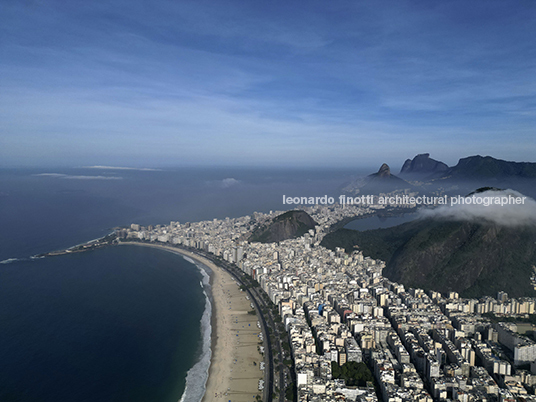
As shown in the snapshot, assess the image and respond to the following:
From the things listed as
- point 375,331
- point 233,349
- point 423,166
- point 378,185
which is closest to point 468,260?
point 375,331

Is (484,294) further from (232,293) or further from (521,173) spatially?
(521,173)

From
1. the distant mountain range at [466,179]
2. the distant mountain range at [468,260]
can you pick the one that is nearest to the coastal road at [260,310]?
the distant mountain range at [468,260]

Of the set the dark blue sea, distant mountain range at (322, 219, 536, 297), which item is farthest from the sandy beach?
distant mountain range at (322, 219, 536, 297)

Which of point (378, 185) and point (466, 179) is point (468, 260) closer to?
point (378, 185)

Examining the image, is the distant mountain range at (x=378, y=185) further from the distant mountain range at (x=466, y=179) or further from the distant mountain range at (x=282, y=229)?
the distant mountain range at (x=282, y=229)

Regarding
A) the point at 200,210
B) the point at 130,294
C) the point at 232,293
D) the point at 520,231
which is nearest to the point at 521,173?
the point at 520,231

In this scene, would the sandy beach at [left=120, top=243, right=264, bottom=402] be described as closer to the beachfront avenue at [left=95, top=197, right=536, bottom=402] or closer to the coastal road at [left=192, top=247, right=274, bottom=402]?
the coastal road at [left=192, top=247, right=274, bottom=402]
